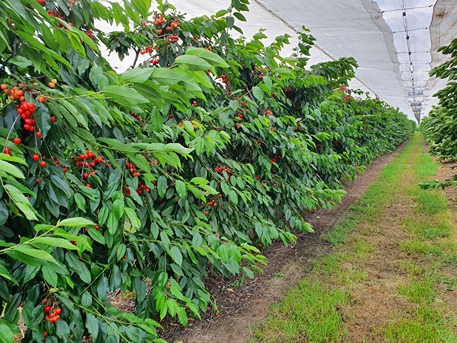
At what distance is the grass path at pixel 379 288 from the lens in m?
2.17

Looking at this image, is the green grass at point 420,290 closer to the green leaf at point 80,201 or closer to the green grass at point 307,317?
the green grass at point 307,317

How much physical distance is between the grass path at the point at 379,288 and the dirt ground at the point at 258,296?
0.04 metres

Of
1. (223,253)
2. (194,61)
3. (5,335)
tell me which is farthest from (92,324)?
(194,61)

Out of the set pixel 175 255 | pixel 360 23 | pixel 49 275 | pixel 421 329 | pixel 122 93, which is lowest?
pixel 421 329

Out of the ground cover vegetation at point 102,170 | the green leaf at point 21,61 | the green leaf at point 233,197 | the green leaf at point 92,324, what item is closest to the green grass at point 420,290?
the ground cover vegetation at point 102,170

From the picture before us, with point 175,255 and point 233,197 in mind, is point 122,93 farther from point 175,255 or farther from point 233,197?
point 233,197

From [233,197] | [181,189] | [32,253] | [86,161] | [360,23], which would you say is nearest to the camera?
[32,253]

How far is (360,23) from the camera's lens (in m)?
5.91

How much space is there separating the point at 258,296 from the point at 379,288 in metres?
1.04

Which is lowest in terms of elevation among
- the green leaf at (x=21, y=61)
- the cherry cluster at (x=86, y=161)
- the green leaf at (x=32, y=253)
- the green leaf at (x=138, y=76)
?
the green leaf at (x=32, y=253)

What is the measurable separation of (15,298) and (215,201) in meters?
1.34

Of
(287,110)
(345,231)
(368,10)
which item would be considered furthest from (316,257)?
(368,10)

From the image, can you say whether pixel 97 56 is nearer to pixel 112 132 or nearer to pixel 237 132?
pixel 112 132

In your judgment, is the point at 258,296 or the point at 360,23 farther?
the point at 360,23
